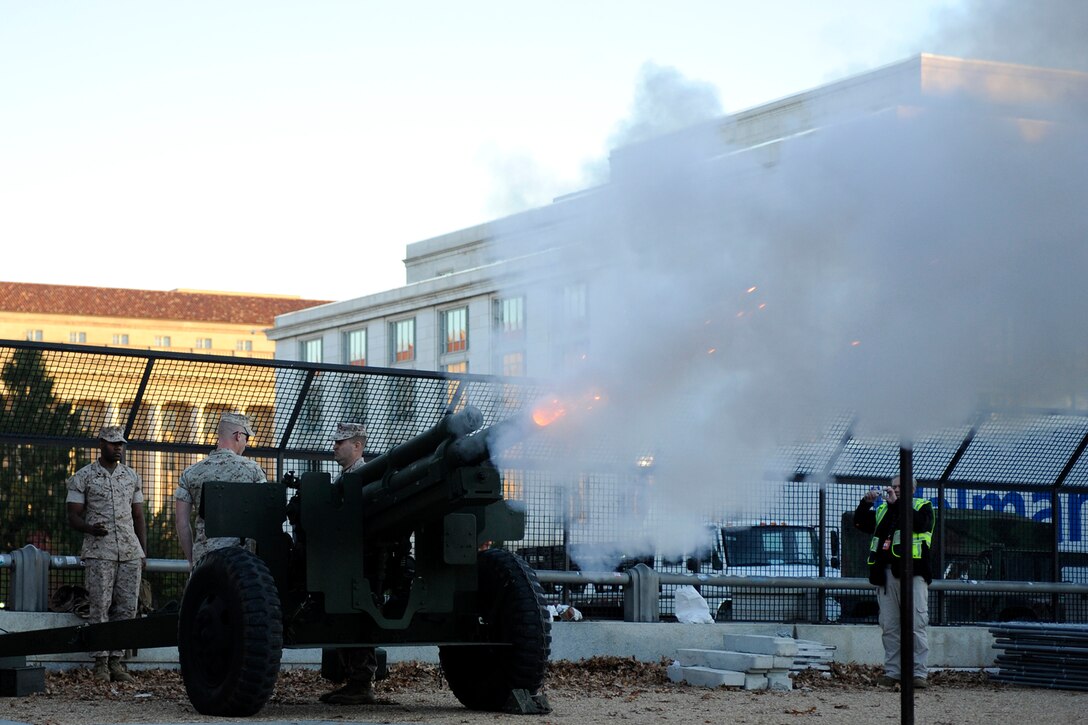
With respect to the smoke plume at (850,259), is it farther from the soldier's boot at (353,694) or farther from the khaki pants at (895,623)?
the khaki pants at (895,623)

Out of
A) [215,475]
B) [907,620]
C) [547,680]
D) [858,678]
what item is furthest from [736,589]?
[907,620]

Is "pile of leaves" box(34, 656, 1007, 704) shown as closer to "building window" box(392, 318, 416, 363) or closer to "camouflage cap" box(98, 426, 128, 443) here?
"camouflage cap" box(98, 426, 128, 443)

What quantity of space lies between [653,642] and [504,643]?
4177mm

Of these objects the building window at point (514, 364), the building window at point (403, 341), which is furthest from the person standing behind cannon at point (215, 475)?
the building window at point (403, 341)

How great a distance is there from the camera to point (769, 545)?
15781mm

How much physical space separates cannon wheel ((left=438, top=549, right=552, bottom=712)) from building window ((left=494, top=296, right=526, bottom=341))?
1.55 metres

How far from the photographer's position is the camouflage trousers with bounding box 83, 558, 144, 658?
1217 centimetres

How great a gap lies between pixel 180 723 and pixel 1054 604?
33.3ft

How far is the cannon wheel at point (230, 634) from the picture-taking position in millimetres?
9547

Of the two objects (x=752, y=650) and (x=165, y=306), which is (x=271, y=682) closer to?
(x=752, y=650)

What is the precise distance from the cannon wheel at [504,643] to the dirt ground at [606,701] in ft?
0.59

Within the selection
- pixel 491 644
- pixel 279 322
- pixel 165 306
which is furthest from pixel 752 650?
pixel 165 306

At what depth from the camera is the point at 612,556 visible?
14836mm

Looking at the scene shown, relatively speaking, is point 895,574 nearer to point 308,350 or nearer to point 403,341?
point 403,341
